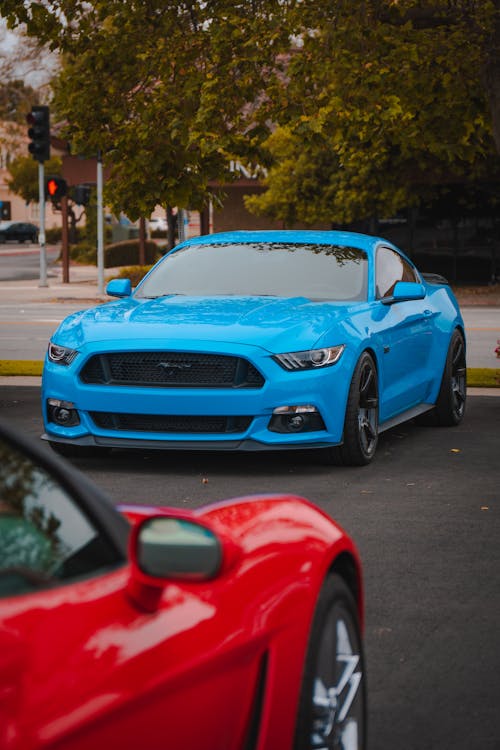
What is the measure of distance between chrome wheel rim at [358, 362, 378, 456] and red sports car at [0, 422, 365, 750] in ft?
19.7

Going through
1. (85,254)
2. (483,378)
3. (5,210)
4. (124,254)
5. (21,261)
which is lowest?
(5,210)

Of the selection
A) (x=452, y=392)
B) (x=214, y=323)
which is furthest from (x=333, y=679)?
(x=452, y=392)

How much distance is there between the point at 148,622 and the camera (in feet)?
9.14

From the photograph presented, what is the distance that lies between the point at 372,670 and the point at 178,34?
1112 centimetres

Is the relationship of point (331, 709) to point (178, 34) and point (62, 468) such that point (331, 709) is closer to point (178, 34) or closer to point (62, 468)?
point (62, 468)

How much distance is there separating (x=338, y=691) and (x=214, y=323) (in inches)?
231

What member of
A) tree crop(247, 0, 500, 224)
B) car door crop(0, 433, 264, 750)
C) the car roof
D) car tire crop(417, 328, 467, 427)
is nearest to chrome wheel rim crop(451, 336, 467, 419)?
car tire crop(417, 328, 467, 427)

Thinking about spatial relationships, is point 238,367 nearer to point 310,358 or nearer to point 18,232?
point 310,358

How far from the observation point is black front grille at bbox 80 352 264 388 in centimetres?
912

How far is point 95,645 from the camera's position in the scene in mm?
2609

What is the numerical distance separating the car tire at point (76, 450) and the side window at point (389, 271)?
7.49ft

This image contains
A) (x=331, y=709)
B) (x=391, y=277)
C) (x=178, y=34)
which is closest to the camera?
(x=331, y=709)

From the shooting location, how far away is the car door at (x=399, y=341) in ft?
33.4

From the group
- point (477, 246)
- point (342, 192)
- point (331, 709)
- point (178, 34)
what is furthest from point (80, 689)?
point (477, 246)
